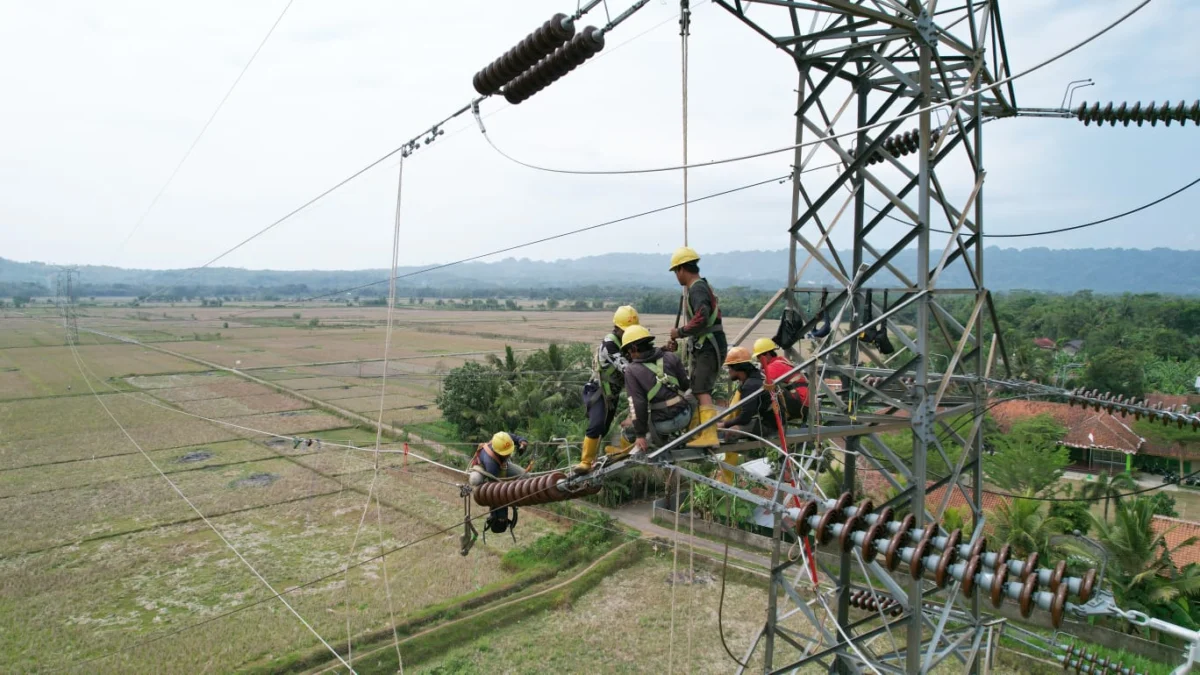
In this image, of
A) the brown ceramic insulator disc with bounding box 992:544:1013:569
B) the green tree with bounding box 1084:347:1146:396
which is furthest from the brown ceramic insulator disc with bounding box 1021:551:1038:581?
the green tree with bounding box 1084:347:1146:396

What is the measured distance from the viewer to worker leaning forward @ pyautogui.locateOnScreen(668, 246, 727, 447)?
7.55 meters

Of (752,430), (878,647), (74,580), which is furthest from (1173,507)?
(74,580)

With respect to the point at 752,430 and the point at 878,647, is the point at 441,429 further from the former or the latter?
the point at 752,430

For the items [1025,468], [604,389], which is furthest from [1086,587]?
[1025,468]

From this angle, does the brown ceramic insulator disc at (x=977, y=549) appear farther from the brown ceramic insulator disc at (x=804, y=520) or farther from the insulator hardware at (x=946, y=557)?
the brown ceramic insulator disc at (x=804, y=520)

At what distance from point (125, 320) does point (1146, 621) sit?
107 metres

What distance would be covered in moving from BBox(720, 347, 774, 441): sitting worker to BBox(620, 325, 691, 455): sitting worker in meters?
0.63

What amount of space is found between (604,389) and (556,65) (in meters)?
3.54

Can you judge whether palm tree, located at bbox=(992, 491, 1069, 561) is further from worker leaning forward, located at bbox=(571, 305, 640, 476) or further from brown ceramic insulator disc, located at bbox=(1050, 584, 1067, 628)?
brown ceramic insulator disc, located at bbox=(1050, 584, 1067, 628)

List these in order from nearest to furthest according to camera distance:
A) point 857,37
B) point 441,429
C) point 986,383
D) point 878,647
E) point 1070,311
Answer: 1. point 857,37
2. point 986,383
3. point 878,647
4. point 441,429
5. point 1070,311

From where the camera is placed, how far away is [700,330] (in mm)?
7570

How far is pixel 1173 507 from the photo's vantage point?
25438 mm

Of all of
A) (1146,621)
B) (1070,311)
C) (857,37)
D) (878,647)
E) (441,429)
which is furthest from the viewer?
(1070,311)

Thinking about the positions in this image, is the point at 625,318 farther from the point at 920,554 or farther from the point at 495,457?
the point at 920,554
